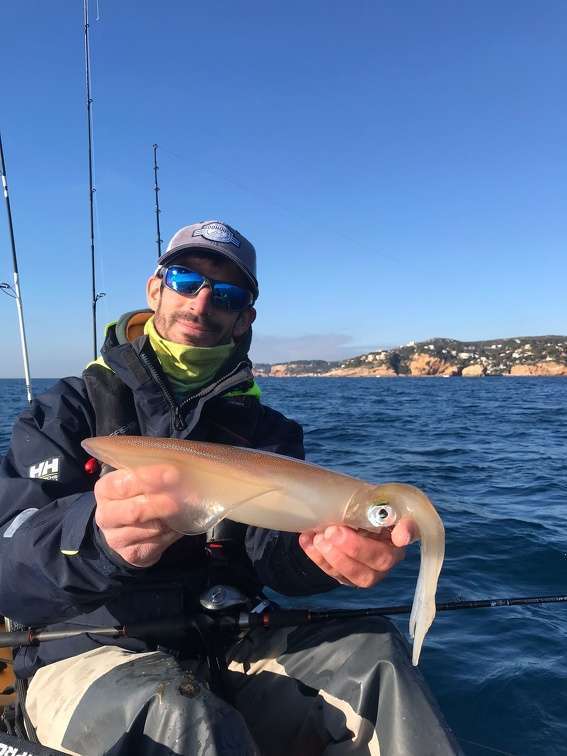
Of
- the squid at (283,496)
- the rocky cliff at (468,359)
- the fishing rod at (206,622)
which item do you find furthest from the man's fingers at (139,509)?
the rocky cliff at (468,359)

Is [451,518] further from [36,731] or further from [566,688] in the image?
[36,731]

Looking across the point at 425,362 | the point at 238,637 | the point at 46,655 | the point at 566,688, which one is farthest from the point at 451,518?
the point at 425,362

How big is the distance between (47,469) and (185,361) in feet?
3.54

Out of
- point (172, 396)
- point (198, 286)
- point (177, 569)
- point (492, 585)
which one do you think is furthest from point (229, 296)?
point (492, 585)

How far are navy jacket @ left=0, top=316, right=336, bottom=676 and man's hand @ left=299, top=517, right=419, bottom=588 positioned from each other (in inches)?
18.1

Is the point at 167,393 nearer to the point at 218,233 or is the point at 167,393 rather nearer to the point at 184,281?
the point at 184,281

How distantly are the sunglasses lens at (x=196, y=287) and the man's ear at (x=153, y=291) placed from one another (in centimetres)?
21

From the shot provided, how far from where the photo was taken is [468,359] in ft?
451

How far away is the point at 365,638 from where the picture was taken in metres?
2.76

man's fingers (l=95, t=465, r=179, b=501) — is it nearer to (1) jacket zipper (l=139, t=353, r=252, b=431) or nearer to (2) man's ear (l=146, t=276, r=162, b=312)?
(1) jacket zipper (l=139, t=353, r=252, b=431)

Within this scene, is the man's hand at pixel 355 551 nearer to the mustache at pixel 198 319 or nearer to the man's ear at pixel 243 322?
the mustache at pixel 198 319

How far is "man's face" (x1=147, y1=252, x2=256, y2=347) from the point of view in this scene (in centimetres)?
368

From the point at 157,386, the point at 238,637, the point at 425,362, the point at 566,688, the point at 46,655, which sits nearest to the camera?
the point at 46,655

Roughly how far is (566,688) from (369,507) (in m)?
3.30
